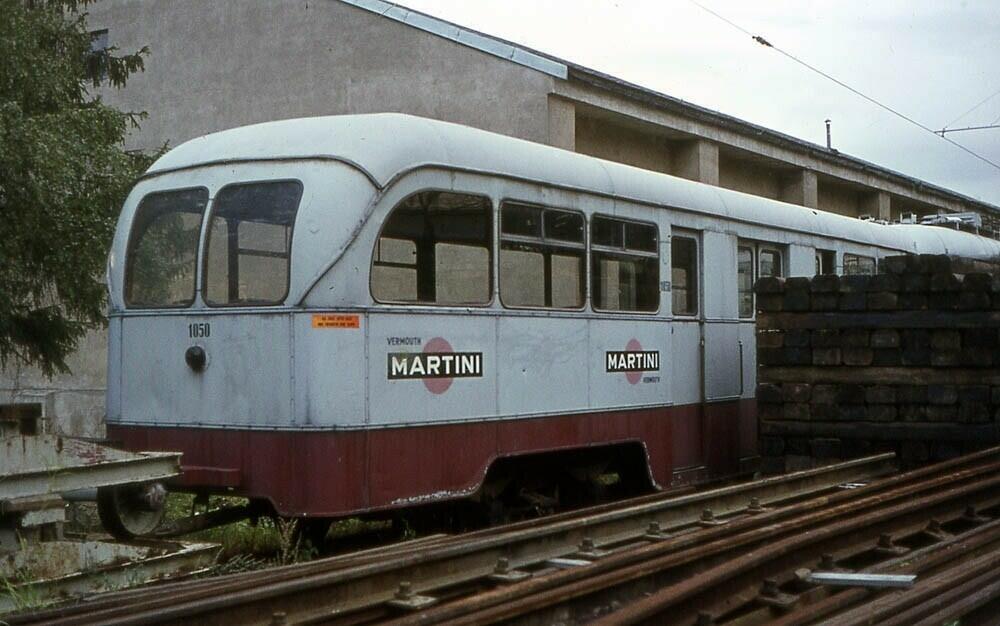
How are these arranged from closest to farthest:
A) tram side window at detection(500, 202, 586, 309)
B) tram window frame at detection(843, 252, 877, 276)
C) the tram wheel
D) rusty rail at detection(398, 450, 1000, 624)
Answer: rusty rail at detection(398, 450, 1000, 624), the tram wheel, tram side window at detection(500, 202, 586, 309), tram window frame at detection(843, 252, 877, 276)

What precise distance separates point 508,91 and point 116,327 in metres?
11.4

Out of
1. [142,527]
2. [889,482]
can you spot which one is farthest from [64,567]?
[889,482]

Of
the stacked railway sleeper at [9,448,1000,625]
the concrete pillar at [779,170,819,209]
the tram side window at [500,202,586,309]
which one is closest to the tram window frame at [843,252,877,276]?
the tram side window at [500,202,586,309]

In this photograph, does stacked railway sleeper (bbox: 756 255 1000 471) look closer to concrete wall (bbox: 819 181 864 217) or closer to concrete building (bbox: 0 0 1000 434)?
concrete building (bbox: 0 0 1000 434)

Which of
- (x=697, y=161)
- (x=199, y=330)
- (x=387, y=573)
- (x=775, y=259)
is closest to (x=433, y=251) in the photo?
(x=199, y=330)

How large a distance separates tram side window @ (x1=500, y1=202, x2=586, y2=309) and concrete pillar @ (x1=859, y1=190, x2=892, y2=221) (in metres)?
23.8

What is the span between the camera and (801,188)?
2748 cm

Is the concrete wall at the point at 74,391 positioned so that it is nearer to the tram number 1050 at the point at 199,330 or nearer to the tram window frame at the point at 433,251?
the tram number 1050 at the point at 199,330

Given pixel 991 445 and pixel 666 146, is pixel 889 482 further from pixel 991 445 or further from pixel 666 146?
pixel 666 146

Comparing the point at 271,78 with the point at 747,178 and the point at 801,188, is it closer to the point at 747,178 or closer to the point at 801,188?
the point at 747,178

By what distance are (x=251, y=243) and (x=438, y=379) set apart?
5.13ft

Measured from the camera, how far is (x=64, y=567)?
264 inches

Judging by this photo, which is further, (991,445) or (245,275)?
(991,445)

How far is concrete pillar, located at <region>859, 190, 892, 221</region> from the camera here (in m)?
31.8
